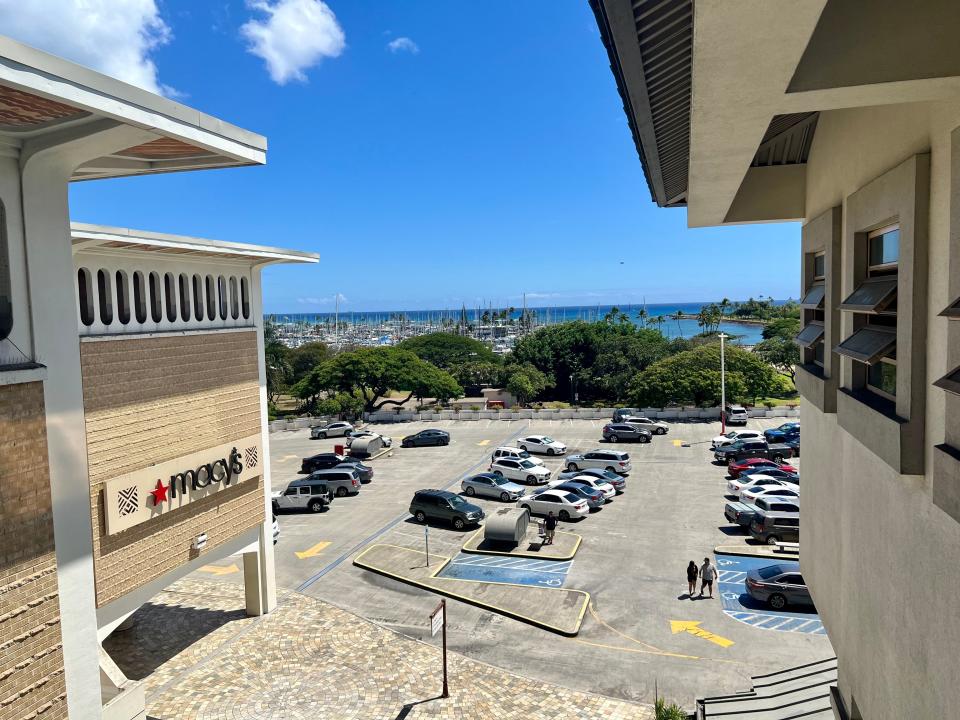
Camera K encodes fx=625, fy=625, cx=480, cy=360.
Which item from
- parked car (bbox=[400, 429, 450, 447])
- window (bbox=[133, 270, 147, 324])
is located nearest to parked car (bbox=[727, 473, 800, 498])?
parked car (bbox=[400, 429, 450, 447])

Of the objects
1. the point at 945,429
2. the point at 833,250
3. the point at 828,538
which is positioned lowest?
the point at 828,538

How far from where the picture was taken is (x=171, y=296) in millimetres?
15023

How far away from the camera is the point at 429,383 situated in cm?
5806

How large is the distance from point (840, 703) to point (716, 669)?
530cm

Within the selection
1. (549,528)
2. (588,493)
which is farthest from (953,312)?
(588,493)

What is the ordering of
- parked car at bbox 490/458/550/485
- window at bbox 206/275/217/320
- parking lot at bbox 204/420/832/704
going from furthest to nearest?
1. parked car at bbox 490/458/550/485
2. window at bbox 206/275/217/320
3. parking lot at bbox 204/420/832/704

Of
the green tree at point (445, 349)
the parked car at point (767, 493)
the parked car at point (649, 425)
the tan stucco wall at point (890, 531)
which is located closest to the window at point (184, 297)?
the tan stucco wall at point (890, 531)

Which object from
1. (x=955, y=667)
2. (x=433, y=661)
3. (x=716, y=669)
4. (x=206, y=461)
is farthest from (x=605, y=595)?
(x=955, y=667)

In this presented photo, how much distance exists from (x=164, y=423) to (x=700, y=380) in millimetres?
42002

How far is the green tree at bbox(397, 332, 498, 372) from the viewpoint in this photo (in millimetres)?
91688

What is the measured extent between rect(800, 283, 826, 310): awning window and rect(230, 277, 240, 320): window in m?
14.0

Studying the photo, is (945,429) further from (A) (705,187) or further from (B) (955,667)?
(A) (705,187)

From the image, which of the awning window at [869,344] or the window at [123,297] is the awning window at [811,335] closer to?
the awning window at [869,344]

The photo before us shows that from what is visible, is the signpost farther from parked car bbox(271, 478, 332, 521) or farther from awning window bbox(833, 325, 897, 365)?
parked car bbox(271, 478, 332, 521)
